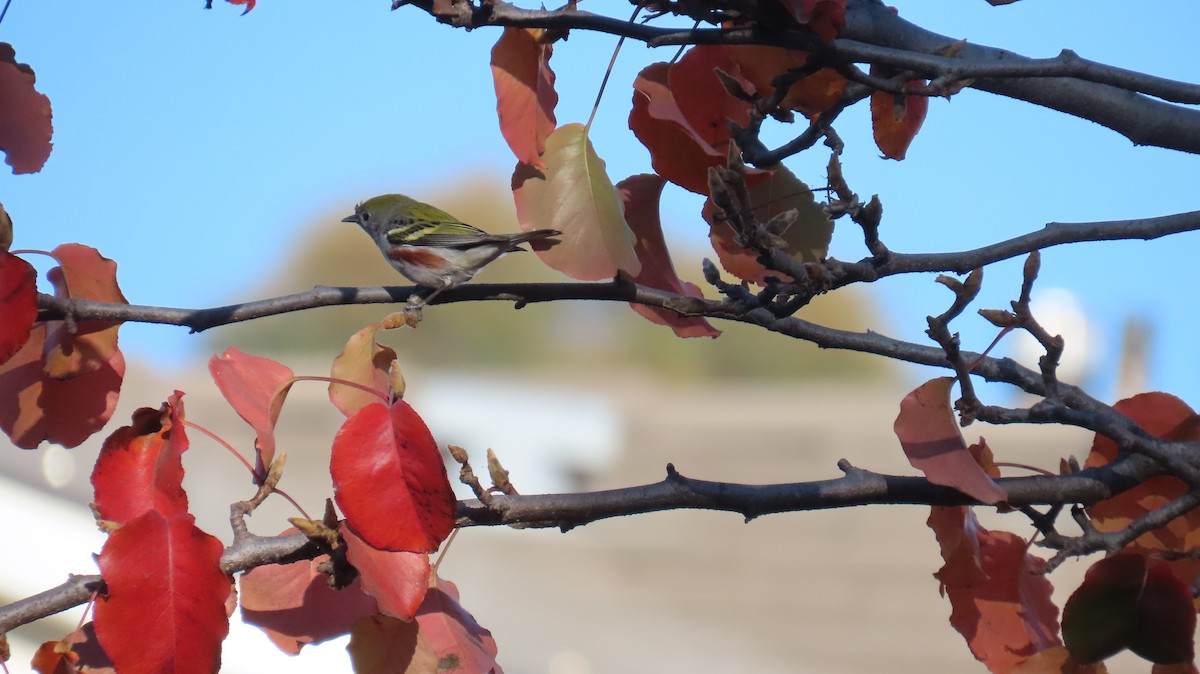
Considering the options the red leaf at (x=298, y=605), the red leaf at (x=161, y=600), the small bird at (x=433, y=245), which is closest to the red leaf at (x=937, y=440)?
the red leaf at (x=298, y=605)

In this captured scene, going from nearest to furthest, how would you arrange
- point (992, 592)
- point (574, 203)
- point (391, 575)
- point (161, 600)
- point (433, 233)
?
point (161, 600), point (391, 575), point (574, 203), point (992, 592), point (433, 233)

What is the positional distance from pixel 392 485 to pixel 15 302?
632mm

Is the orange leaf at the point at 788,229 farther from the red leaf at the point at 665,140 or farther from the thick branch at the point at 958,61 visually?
the thick branch at the point at 958,61

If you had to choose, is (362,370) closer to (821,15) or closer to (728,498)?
(728,498)

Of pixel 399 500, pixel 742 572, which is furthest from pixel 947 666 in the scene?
pixel 399 500

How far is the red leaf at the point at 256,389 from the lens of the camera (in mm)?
1704

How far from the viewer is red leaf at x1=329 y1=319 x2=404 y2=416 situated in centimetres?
178

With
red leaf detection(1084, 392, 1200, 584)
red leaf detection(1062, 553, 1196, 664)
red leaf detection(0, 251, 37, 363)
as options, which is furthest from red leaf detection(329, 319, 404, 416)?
red leaf detection(1084, 392, 1200, 584)

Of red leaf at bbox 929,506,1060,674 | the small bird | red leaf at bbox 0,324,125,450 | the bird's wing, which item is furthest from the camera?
the bird's wing

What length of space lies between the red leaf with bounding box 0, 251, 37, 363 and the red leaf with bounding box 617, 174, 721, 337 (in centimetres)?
106

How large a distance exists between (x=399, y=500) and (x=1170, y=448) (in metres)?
1.40

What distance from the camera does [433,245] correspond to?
436cm

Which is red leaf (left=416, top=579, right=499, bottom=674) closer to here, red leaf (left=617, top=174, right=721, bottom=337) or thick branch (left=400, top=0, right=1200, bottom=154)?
red leaf (left=617, top=174, right=721, bottom=337)

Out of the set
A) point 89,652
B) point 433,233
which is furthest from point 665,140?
point 433,233
